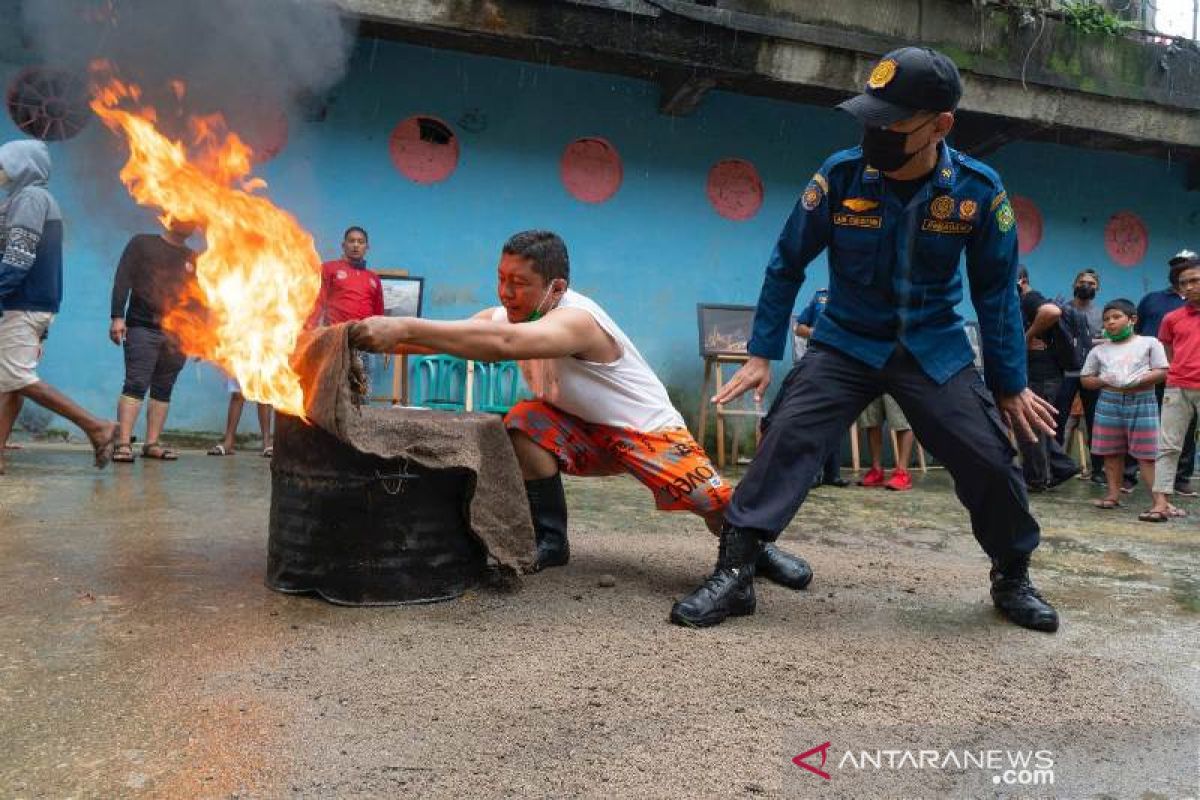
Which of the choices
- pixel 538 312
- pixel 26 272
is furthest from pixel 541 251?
pixel 26 272

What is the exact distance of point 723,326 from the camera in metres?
8.75

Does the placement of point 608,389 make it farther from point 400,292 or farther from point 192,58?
point 400,292

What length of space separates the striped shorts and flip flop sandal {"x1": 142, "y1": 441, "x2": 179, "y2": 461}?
715cm

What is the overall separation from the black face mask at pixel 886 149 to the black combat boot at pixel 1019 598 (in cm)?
151

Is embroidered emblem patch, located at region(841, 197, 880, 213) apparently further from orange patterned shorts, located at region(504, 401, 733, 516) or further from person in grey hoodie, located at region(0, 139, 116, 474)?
person in grey hoodie, located at region(0, 139, 116, 474)

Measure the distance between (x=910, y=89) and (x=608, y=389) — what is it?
152 cm

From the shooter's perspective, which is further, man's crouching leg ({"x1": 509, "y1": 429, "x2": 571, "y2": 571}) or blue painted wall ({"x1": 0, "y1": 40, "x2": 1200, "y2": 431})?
blue painted wall ({"x1": 0, "y1": 40, "x2": 1200, "y2": 431})

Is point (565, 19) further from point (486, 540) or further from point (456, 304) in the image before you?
point (486, 540)

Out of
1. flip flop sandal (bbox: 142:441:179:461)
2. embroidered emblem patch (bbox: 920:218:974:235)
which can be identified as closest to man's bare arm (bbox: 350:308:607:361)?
embroidered emblem patch (bbox: 920:218:974:235)

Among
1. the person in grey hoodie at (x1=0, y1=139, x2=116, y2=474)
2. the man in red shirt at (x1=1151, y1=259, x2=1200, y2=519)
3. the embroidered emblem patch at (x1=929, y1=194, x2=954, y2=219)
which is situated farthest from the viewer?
the man in red shirt at (x1=1151, y1=259, x2=1200, y2=519)

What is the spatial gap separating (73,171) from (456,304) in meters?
3.41

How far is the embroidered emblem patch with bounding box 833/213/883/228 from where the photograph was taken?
311 cm

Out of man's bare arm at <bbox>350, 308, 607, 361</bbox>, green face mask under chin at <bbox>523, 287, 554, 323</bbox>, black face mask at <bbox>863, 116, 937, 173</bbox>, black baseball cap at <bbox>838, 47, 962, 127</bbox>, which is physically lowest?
man's bare arm at <bbox>350, 308, 607, 361</bbox>

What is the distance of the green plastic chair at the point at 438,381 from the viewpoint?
8.11 m
